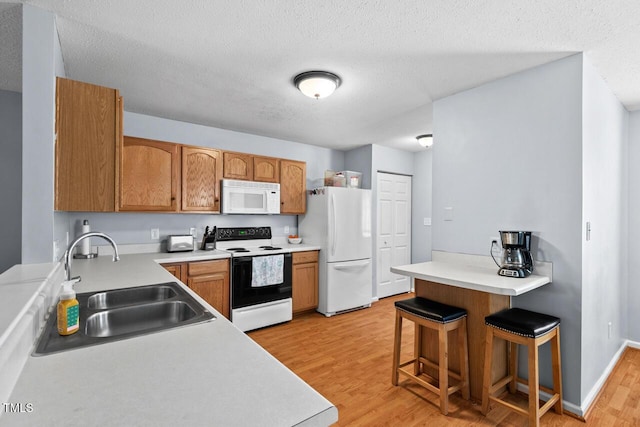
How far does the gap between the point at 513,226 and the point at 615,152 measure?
52.8 inches

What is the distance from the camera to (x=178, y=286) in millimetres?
1736

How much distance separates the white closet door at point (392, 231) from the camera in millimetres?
4766

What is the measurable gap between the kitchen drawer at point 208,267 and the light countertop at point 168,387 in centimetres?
210

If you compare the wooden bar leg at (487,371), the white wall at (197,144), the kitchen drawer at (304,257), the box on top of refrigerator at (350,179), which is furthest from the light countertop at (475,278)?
the white wall at (197,144)

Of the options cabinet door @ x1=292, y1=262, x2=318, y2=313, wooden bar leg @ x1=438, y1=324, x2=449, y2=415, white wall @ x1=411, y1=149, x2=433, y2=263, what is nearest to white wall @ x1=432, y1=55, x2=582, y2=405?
wooden bar leg @ x1=438, y1=324, x2=449, y2=415

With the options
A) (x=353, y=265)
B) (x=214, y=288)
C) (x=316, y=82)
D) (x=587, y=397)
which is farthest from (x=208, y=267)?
(x=587, y=397)

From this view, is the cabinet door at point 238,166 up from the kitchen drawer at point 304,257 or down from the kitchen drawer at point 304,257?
up

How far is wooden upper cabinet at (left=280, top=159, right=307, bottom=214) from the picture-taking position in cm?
407

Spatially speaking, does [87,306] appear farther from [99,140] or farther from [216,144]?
[216,144]

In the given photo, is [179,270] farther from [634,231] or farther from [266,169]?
[634,231]

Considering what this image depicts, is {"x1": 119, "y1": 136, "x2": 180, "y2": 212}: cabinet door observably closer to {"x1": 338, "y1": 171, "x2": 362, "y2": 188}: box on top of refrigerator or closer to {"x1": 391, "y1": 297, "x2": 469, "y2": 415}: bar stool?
{"x1": 338, "y1": 171, "x2": 362, "y2": 188}: box on top of refrigerator

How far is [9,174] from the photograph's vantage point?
276cm

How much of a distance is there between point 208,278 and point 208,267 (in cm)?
11

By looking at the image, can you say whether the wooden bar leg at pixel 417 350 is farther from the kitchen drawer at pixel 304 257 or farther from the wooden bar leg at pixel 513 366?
the kitchen drawer at pixel 304 257
